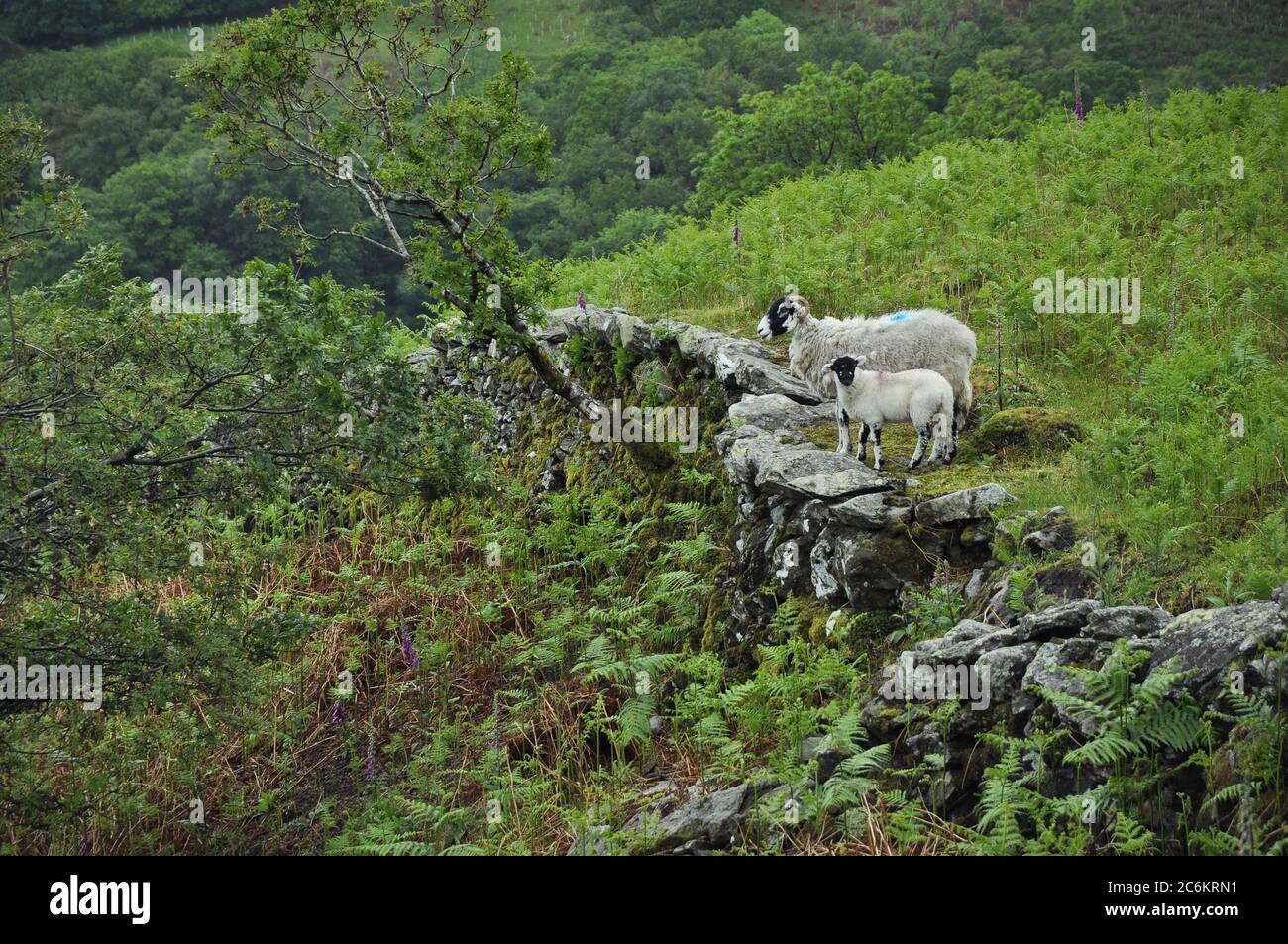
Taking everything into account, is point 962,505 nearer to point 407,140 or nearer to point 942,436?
point 942,436

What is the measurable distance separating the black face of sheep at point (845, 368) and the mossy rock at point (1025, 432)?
4.18 ft

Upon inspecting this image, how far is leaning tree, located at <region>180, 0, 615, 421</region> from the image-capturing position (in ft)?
39.8

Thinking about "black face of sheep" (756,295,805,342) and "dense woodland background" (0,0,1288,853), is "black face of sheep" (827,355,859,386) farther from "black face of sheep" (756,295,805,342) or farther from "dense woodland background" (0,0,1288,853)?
"black face of sheep" (756,295,805,342)

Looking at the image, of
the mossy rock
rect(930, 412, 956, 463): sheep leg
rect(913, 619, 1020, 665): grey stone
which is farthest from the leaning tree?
rect(913, 619, 1020, 665): grey stone

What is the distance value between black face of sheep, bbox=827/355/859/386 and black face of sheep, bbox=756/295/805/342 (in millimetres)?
1842

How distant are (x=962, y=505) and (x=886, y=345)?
2.40 meters

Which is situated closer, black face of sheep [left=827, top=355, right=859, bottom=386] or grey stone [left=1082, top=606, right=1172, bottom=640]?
grey stone [left=1082, top=606, right=1172, bottom=640]

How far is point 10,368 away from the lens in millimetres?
9305

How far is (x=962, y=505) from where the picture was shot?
8359 millimetres

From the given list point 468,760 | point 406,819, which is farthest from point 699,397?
point 406,819

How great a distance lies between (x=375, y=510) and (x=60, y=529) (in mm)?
6982

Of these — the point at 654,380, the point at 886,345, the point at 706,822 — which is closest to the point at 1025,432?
the point at 886,345

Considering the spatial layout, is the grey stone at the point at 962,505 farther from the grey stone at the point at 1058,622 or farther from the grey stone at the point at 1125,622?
the grey stone at the point at 1125,622
